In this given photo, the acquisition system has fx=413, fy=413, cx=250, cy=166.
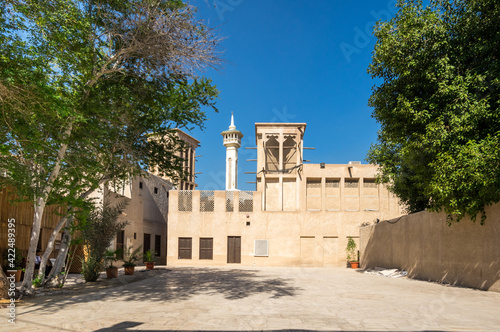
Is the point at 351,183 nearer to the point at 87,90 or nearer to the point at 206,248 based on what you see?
the point at 206,248

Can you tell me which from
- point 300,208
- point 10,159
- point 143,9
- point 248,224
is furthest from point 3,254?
point 300,208

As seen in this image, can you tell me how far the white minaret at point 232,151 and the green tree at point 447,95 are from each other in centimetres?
3011

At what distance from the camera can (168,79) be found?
12.5 meters

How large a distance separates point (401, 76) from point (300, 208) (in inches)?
670

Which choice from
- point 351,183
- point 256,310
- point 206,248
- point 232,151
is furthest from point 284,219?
point 256,310

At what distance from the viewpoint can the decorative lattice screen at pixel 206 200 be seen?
99.2 ft

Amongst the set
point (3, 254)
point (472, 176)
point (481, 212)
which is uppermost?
point (472, 176)

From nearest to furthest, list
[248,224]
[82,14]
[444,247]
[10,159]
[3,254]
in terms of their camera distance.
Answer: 1. [10,159]
2. [82,14]
3. [3,254]
4. [444,247]
5. [248,224]

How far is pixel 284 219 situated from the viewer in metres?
29.9

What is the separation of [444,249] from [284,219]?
15282 millimetres

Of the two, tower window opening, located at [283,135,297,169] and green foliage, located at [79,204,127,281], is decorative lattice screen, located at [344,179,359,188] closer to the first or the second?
tower window opening, located at [283,135,297,169]

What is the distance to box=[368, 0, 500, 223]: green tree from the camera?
11727 mm

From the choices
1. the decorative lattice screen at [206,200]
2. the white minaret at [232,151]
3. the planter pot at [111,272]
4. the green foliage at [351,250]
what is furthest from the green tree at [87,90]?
the white minaret at [232,151]

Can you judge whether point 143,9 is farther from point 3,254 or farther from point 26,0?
point 3,254
